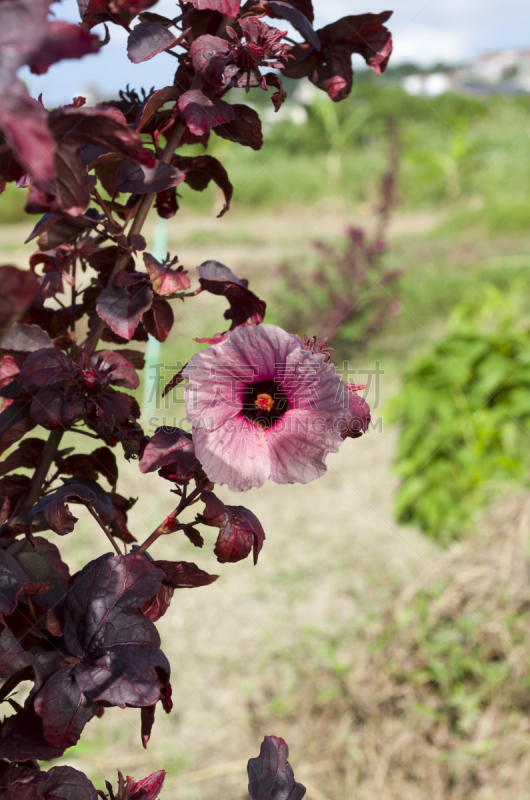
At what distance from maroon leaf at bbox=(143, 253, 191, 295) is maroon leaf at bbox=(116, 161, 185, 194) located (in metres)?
0.05

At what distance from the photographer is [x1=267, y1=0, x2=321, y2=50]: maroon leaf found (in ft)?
1.66

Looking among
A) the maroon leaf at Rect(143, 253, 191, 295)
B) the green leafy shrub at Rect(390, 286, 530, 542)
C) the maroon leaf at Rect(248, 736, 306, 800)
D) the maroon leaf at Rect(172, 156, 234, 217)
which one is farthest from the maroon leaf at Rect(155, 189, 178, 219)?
the green leafy shrub at Rect(390, 286, 530, 542)

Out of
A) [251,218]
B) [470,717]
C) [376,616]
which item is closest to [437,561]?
[376,616]

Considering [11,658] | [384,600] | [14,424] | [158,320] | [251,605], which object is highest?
[158,320]

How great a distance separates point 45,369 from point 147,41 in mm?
245

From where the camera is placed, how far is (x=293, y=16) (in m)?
0.51

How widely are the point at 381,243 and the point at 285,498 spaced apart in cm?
168

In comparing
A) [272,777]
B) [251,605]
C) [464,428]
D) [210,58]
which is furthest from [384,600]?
[210,58]

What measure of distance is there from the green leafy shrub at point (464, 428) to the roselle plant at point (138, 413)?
1.81 metres

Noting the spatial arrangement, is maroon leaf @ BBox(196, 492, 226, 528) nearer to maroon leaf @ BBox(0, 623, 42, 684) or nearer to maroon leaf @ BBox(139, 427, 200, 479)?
maroon leaf @ BBox(139, 427, 200, 479)

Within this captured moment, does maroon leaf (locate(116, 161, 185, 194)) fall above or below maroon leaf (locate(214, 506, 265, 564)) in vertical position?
above

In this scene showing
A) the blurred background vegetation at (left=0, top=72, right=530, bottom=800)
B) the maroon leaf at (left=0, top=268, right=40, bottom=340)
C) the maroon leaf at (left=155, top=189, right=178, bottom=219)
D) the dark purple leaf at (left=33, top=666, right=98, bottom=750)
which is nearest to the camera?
the maroon leaf at (left=0, top=268, right=40, bottom=340)

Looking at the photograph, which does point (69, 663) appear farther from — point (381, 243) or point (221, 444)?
point (381, 243)

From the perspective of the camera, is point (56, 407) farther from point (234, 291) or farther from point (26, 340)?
point (234, 291)
